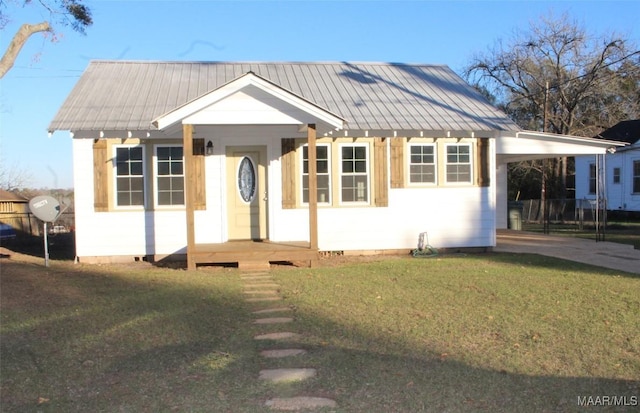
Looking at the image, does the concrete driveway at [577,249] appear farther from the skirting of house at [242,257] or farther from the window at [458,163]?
the skirting of house at [242,257]

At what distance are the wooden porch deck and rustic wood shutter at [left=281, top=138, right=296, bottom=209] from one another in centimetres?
151

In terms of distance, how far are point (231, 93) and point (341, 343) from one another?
252 inches

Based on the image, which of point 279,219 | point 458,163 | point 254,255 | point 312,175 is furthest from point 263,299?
point 458,163

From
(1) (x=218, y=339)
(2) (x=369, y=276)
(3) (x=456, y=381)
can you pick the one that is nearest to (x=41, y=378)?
(1) (x=218, y=339)

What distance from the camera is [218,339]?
612 centimetres

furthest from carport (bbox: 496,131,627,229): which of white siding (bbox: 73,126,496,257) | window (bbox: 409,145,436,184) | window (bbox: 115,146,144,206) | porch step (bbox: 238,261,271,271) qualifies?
window (bbox: 115,146,144,206)

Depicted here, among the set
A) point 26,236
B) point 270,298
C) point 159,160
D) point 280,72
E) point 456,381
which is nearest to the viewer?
point 456,381

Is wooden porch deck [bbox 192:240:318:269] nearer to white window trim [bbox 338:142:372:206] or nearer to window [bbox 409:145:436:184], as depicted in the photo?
white window trim [bbox 338:142:372:206]

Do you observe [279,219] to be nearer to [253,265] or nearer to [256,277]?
[253,265]

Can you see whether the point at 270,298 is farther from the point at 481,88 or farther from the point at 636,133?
the point at 481,88

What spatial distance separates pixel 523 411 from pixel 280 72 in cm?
1301

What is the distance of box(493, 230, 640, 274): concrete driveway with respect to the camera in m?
11.7

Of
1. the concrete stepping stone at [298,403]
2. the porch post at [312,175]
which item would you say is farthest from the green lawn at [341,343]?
the porch post at [312,175]

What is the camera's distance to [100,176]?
12.5m
